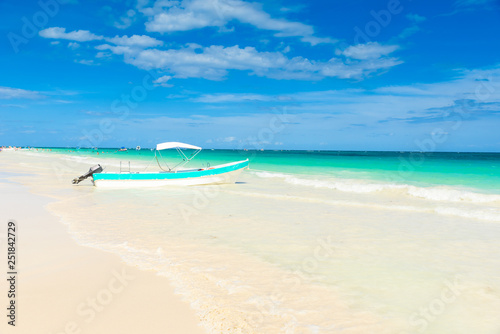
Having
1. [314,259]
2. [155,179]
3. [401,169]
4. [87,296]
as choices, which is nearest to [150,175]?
[155,179]

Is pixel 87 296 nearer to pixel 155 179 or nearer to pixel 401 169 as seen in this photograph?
pixel 155 179

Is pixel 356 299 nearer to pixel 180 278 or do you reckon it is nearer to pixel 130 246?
pixel 180 278

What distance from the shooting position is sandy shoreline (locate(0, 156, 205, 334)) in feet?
13.7

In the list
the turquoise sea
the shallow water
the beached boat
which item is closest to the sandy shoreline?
the shallow water

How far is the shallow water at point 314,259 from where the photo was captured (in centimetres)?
460

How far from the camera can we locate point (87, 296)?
4969mm

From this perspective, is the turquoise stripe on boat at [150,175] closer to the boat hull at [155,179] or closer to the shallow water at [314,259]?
the boat hull at [155,179]

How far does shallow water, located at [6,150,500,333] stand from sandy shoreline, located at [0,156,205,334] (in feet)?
1.14

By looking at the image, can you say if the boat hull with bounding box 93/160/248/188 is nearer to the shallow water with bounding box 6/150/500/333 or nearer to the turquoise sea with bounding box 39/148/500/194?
the shallow water with bounding box 6/150/500/333

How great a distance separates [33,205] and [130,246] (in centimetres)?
796

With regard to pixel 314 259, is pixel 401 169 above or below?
above

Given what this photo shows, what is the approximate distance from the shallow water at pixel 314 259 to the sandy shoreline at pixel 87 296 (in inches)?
13.7

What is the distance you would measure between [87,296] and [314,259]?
14.5ft

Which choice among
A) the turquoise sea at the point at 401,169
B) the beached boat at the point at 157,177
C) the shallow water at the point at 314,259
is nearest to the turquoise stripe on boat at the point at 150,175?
the beached boat at the point at 157,177
